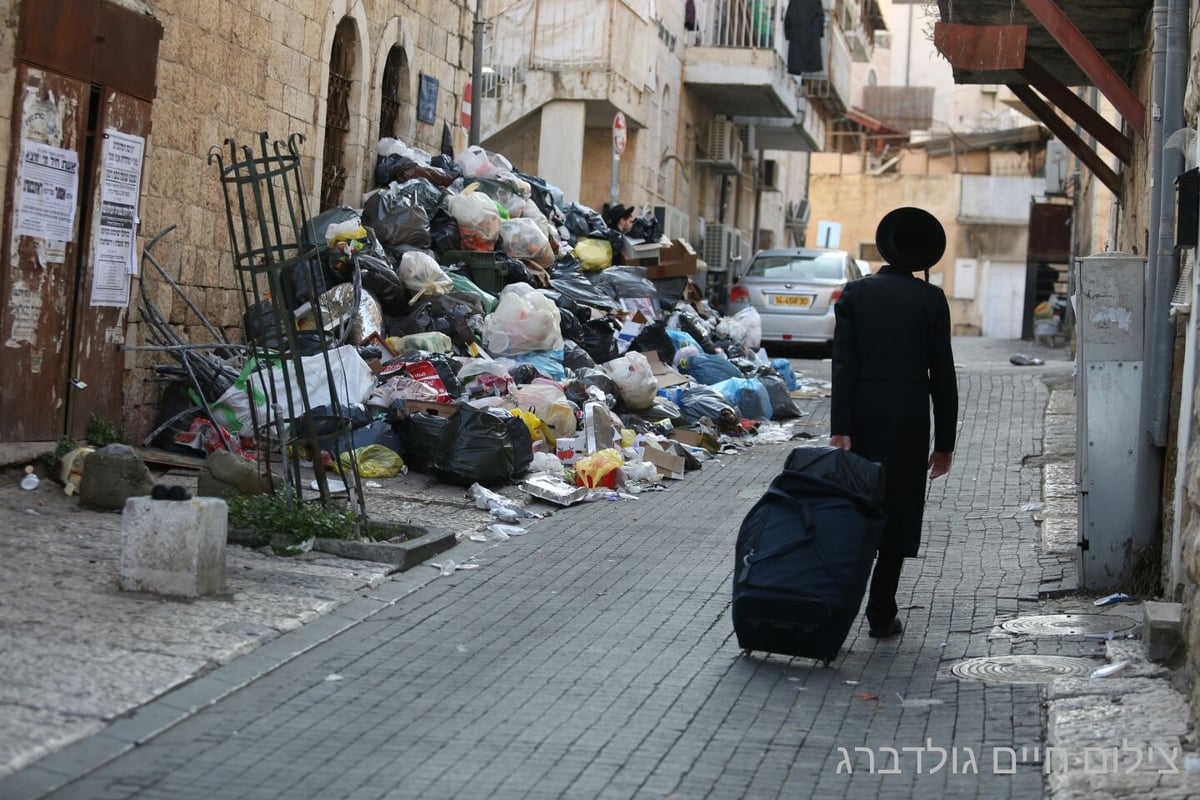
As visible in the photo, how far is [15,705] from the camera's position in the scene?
4.58 meters

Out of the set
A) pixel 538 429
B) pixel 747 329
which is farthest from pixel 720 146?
pixel 538 429

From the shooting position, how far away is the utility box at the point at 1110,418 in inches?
283

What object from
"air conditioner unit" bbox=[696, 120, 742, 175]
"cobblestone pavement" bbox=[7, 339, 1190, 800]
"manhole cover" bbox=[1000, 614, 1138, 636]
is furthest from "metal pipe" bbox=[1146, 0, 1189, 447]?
"air conditioner unit" bbox=[696, 120, 742, 175]

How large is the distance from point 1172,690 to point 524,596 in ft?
9.54

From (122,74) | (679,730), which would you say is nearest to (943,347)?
(679,730)

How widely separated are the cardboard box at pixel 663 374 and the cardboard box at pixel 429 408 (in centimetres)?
409

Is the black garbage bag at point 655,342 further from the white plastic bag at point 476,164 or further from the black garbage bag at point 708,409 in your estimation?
the white plastic bag at point 476,164

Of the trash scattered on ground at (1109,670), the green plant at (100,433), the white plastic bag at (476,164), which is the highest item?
the white plastic bag at (476,164)

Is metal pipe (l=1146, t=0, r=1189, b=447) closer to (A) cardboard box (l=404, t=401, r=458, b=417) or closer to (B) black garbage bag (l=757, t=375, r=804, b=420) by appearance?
(A) cardboard box (l=404, t=401, r=458, b=417)

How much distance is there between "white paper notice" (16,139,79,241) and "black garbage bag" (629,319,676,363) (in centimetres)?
700

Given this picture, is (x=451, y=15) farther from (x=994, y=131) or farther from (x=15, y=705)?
(x=994, y=131)

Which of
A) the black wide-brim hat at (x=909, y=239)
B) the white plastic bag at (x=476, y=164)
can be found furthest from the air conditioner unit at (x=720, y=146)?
the black wide-brim hat at (x=909, y=239)

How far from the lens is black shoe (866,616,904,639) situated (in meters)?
6.46

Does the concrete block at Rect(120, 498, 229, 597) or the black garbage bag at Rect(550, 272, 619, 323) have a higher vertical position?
the black garbage bag at Rect(550, 272, 619, 323)
